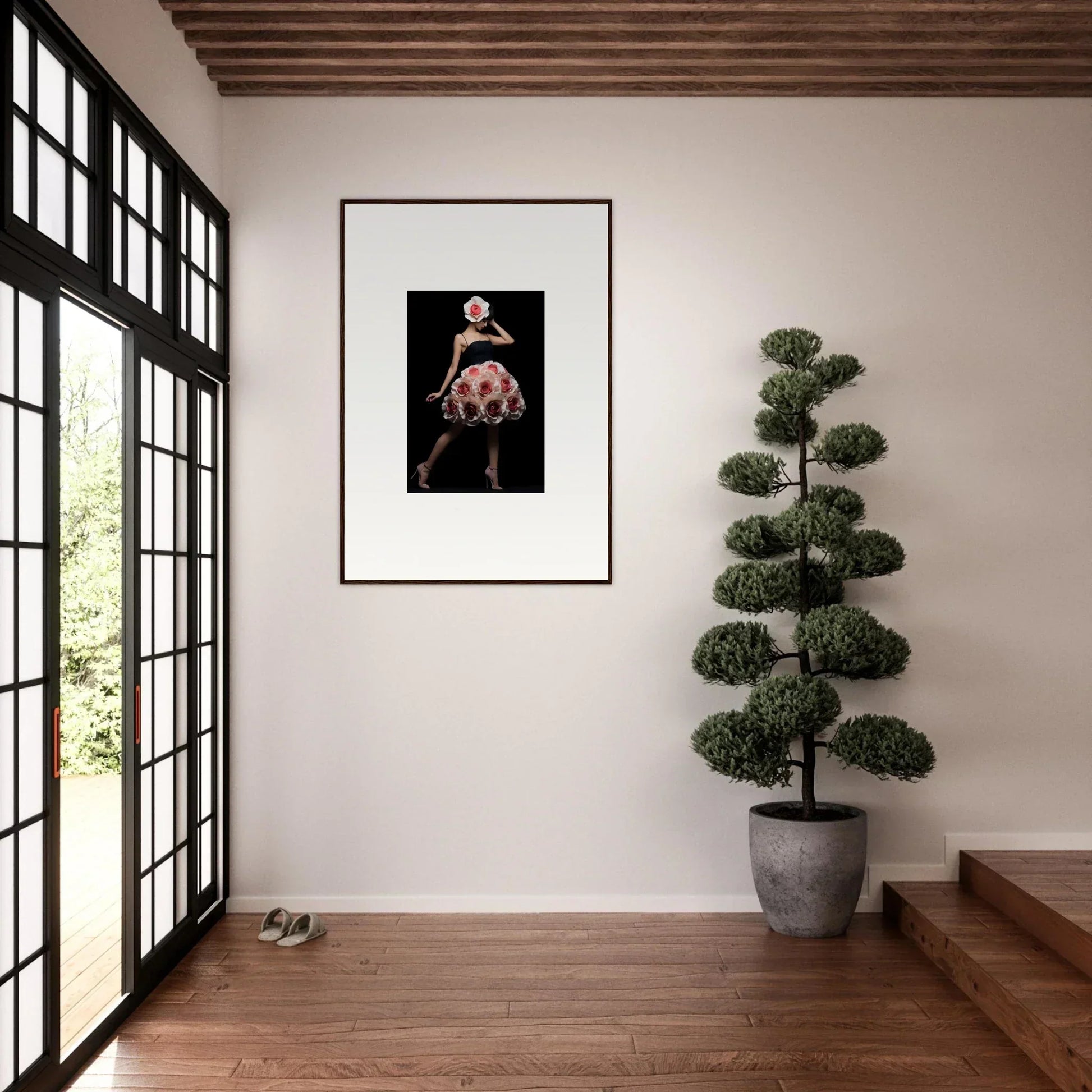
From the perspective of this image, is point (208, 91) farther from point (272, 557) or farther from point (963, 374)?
point (963, 374)

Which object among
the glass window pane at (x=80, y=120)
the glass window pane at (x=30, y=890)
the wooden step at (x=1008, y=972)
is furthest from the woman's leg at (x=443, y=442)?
the wooden step at (x=1008, y=972)

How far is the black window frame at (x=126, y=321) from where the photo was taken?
225 cm

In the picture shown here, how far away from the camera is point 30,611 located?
2.25 meters

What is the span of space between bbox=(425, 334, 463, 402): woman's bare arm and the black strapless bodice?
0.06 ft

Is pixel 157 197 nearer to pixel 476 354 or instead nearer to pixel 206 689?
pixel 476 354

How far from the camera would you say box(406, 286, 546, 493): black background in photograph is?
3762 mm

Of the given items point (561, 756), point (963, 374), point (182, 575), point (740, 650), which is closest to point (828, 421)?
point (963, 374)

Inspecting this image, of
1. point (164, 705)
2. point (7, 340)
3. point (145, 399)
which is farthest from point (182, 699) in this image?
point (7, 340)

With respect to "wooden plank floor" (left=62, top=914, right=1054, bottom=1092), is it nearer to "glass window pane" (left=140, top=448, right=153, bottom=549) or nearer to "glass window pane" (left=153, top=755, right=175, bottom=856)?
"glass window pane" (left=153, top=755, right=175, bottom=856)

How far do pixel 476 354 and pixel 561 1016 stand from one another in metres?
2.32

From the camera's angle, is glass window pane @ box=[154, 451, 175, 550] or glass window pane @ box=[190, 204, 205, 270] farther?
glass window pane @ box=[190, 204, 205, 270]

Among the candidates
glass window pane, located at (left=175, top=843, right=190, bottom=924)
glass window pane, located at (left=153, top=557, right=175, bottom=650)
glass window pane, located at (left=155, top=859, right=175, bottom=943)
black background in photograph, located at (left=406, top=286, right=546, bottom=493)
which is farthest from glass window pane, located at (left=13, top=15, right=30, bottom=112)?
glass window pane, located at (left=155, top=859, right=175, bottom=943)

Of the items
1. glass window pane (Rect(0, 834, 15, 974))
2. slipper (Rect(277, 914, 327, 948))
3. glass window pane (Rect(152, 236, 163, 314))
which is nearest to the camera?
glass window pane (Rect(0, 834, 15, 974))

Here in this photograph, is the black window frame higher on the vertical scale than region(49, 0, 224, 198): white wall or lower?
lower
